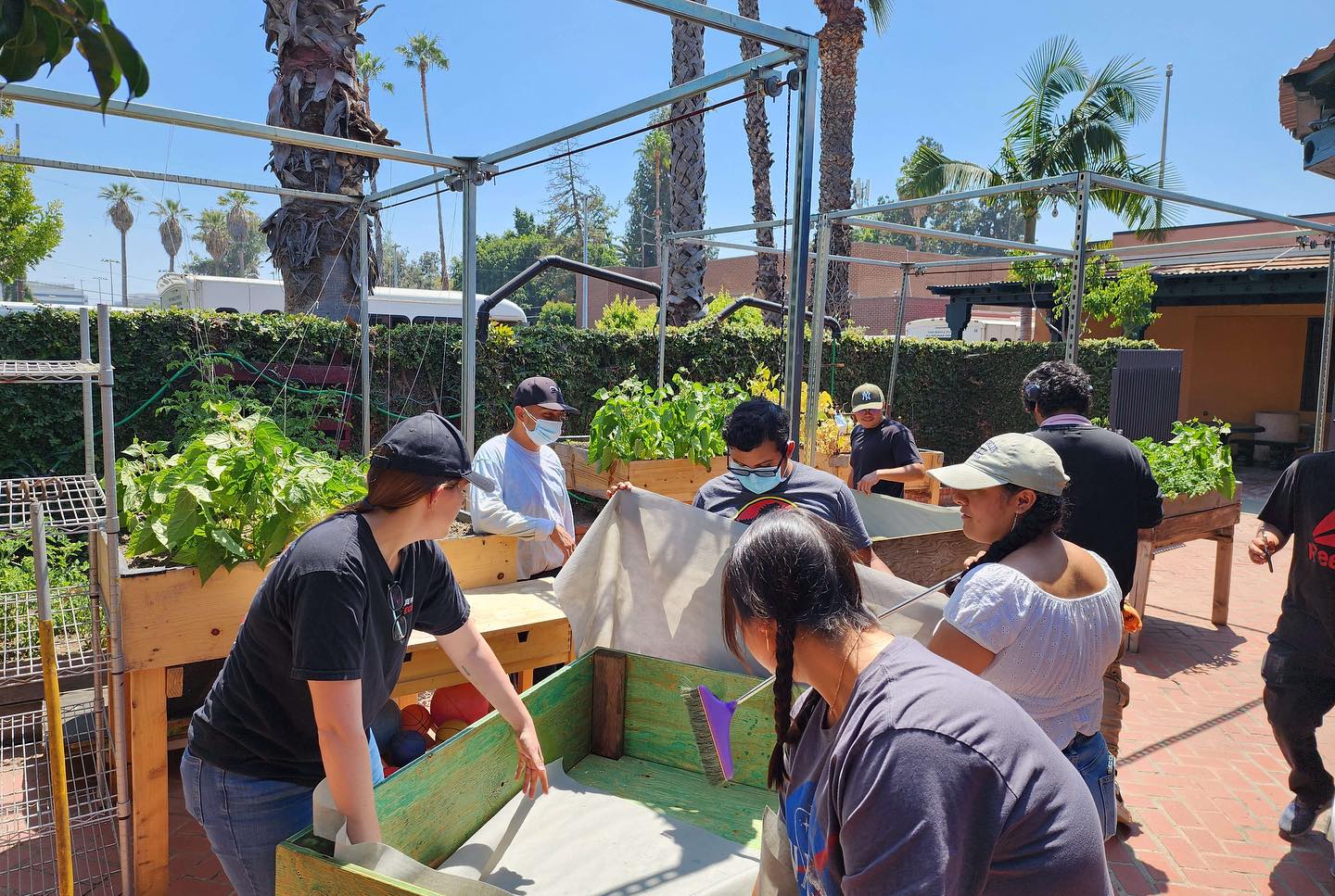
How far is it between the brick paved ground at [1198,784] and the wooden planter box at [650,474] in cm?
313

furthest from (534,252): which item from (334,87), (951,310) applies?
(334,87)

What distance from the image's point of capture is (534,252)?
222ft

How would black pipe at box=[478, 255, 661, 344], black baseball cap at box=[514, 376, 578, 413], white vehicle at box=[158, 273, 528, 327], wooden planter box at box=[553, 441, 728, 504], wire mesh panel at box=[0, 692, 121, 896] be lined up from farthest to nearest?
white vehicle at box=[158, 273, 528, 327] → black pipe at box=[478, 255, 661, 344] → wooden planter box at box=[553, 441, 728, 504] → black baseball cap at box=[514, 376, 578, 413] → wire mesh panel at box=[0, 692, 121, 896]

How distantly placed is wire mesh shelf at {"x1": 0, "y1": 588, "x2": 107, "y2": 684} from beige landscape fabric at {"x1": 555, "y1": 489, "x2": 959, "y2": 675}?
5.96 ft

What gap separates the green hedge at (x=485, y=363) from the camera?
7.43 m

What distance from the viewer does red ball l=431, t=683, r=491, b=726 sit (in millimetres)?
3398

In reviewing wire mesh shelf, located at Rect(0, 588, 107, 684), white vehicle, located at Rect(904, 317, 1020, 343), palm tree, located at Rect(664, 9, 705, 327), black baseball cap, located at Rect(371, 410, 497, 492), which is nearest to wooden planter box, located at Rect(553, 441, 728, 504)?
wire mesh shelf, located at Rect(0, 588, 107, 684)

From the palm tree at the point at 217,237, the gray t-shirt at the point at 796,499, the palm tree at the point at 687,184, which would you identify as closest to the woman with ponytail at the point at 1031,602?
the gray t-shirt at the point at 796,499

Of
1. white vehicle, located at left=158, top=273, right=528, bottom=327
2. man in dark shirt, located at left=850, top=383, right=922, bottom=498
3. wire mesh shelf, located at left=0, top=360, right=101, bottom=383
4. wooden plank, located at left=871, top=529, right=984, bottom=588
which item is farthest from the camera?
white vehicle, located at left=158, top=273, right=528, bottom=327

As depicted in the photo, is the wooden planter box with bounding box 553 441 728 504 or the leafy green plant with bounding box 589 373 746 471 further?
the leafy green plant with bounding box 589 373 746 471

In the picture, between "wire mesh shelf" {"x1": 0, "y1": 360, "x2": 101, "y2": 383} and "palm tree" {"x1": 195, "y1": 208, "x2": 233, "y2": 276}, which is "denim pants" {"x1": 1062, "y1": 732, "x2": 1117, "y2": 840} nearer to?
"wire mesh shelf" {"x1": 0, "y1": 360, "x2": 101, "y2": 383}

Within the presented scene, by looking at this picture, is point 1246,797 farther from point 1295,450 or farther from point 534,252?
point 534,252

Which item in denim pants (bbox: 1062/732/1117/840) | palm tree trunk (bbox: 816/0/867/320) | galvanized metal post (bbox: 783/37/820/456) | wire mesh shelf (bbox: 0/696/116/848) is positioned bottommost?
wire mesh shelf (bbox: 0/696/116/848)

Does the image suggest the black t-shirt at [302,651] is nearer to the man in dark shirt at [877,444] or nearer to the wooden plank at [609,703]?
the wooden plank at [609,703]
